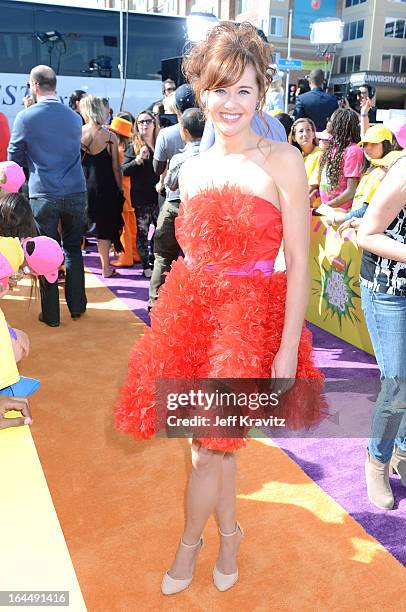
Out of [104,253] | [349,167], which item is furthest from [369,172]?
[104,253]

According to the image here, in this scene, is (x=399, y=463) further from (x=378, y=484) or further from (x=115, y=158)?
(x=115, y=158)

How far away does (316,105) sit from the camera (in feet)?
23.0

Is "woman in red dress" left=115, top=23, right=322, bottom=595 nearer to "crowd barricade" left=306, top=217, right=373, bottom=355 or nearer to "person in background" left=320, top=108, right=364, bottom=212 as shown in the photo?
"crowd barricade" left=306, top=217, right=373, bottom=355

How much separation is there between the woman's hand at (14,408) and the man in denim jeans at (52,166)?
110 inches

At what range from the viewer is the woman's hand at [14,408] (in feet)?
5.41

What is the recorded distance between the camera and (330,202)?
4.88 meters

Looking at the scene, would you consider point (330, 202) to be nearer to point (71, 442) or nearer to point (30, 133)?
point (30, 133)

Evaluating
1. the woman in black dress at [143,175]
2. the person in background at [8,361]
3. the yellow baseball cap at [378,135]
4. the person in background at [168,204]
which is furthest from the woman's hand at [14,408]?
the woman in black dress at [143,175]

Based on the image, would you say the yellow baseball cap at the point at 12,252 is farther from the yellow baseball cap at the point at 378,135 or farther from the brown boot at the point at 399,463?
the yellow baseball cap at the point at 378,135

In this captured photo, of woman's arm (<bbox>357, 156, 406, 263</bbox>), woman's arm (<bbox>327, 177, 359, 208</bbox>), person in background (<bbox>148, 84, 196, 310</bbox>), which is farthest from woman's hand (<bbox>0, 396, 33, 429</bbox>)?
woman's arm (<bbox>327, 177, 359, 208</bbox>)

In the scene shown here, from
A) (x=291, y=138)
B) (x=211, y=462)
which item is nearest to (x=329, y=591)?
(x=211, y=462)

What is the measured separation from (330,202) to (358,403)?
199 cm

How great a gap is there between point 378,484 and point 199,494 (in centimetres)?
103

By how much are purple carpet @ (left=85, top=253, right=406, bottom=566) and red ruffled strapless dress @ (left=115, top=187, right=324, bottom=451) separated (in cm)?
90
